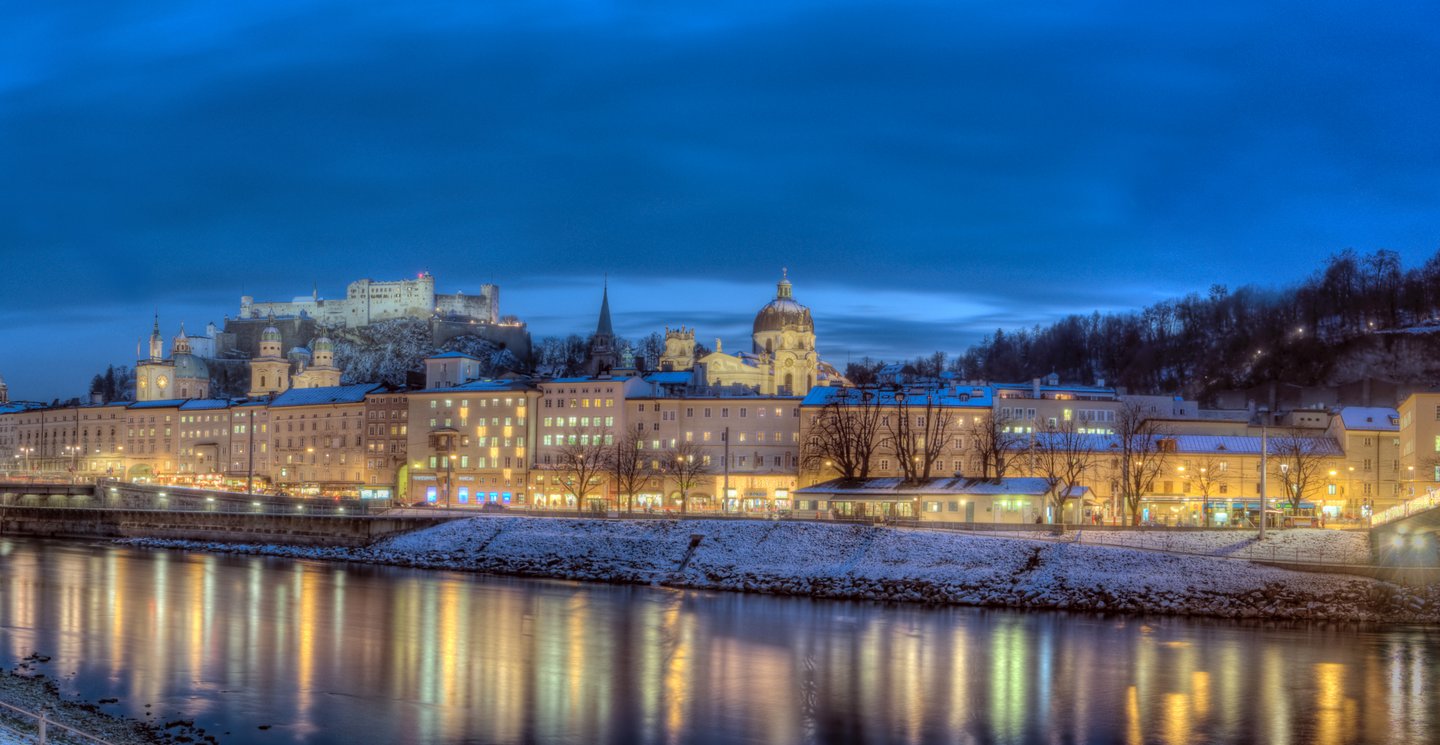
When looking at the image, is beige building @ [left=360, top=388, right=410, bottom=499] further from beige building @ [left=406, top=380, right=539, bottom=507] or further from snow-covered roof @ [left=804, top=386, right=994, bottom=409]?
snow-covered roof @ [left=804, top=386, right=994, bottom=409]

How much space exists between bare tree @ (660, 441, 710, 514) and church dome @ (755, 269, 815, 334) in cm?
2788

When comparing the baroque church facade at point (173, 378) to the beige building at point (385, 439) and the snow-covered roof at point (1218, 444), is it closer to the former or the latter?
the beige building at point (385, 439)

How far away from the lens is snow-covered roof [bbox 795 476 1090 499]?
66375 millimetres

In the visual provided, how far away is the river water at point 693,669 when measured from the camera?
26625mm

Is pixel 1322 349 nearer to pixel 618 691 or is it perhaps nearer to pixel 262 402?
pixel 262 402

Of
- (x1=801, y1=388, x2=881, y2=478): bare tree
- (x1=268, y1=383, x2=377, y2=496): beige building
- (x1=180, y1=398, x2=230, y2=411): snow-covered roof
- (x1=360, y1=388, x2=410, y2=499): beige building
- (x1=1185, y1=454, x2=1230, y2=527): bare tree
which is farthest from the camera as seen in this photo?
(x1=180, y1=398, x2=230, y2=411): snow-covered roof

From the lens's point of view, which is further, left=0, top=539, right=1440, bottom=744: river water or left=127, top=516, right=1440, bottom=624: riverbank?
left=127, top=516, right=1440, bottom=624: riverbank

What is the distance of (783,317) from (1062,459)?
151ft

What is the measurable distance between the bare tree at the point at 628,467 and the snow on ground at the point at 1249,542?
35.5 meters

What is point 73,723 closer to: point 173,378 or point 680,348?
point 680,348

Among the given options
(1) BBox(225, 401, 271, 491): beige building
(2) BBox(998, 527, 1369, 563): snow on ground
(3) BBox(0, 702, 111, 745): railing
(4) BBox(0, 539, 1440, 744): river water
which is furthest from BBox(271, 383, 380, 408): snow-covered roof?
(3) BBox(0, 702, 111, 745): railing

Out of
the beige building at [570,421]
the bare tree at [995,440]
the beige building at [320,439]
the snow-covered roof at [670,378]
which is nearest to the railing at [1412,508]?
the bare tree at [995,440]

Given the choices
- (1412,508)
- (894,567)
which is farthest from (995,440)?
(1412,508)

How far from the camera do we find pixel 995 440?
80.8 meters
